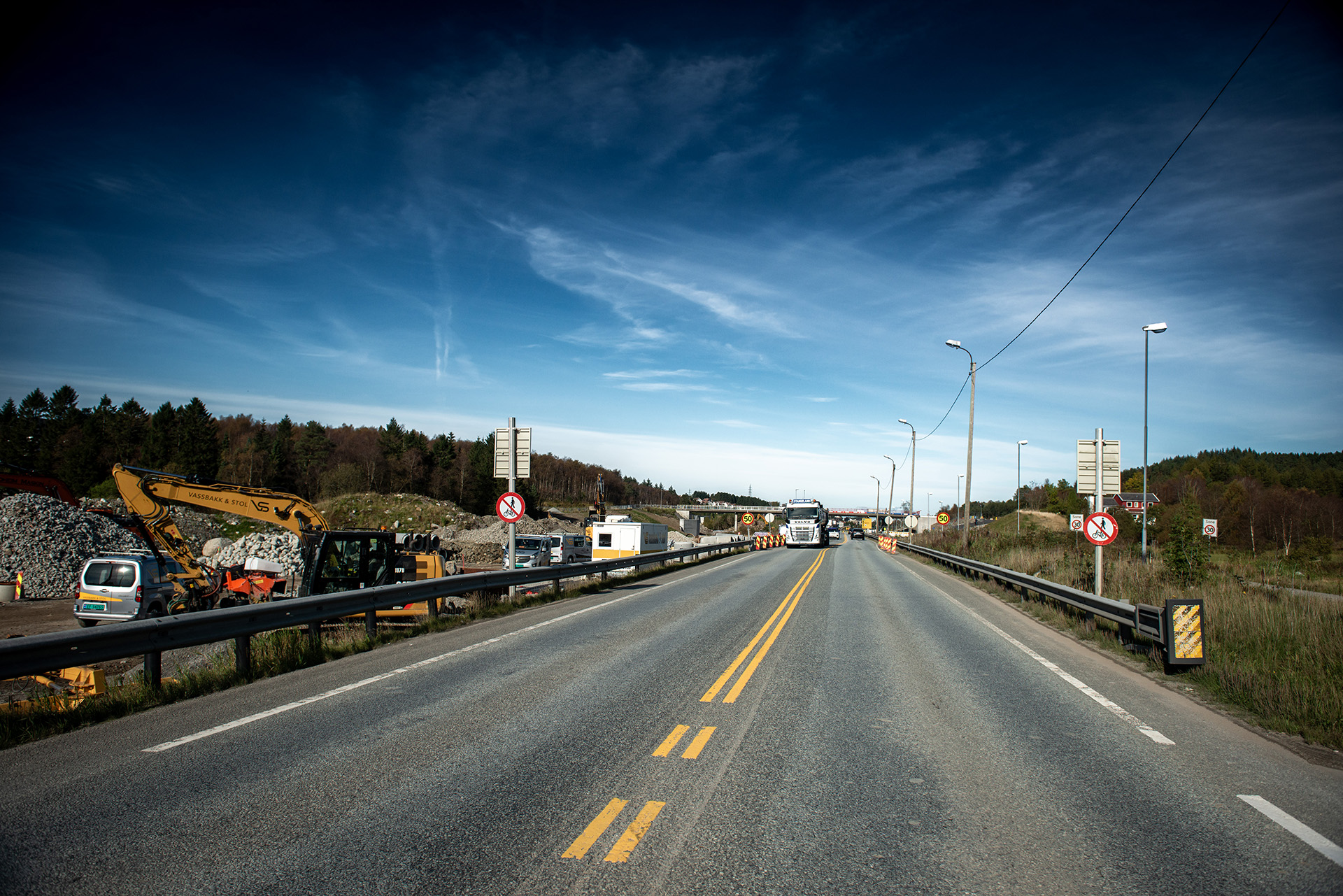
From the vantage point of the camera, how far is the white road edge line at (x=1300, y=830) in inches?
159

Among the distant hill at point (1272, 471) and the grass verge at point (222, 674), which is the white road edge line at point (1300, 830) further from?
the distant hill at point (1272, 471)

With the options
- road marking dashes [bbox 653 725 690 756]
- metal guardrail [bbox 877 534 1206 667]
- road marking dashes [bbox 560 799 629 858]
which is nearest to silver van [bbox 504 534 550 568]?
metal guardrail [bbox 877 534 1206 667]

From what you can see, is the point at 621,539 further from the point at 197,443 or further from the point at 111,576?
the point at 197,443

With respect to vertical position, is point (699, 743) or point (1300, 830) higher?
point (1300, 830)

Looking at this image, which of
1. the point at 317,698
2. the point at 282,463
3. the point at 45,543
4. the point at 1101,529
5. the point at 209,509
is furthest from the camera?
the point at 282,463

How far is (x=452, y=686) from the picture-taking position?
7750mm

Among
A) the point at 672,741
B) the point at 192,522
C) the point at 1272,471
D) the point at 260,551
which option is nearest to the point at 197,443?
the point at 192,522

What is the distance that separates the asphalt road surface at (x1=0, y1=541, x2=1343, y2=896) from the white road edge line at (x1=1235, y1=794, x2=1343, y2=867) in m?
0.02

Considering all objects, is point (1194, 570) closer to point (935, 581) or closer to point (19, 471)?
point (935, 581)

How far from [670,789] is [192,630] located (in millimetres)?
6252

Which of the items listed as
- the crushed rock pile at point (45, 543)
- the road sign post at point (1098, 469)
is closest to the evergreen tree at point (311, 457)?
the crushed rock pile at point (45, 543)

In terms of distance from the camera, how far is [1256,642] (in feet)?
31.1

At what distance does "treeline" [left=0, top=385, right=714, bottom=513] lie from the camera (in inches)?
3091

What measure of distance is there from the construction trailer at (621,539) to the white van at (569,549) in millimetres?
1250
